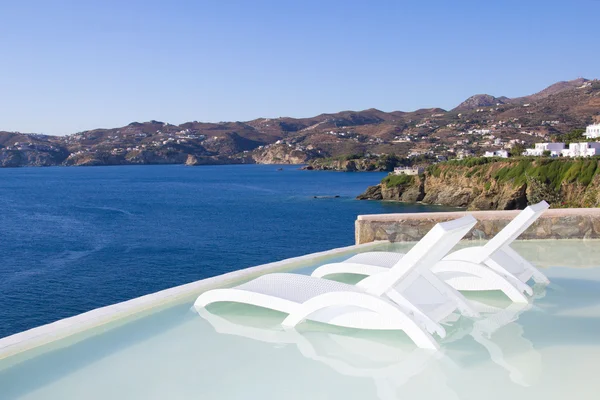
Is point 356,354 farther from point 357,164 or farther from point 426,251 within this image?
point 357,164

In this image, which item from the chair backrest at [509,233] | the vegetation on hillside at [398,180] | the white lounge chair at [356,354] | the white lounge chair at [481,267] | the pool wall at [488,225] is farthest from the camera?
the vegetation on hillside at [398,180]

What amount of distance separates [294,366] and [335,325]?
0.85 metres

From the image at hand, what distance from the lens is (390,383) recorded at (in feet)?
12.7

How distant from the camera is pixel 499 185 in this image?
47.4m

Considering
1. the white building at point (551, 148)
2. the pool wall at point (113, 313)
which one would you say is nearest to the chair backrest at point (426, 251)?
the pool wall at point (113, 313)

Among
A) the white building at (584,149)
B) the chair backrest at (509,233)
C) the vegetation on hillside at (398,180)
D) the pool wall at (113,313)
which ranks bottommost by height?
the vegetation on hillside at (398,180)

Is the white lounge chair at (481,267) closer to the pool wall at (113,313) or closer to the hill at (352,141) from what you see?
the pool wall at (113,313)

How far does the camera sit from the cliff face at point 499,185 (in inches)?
1606

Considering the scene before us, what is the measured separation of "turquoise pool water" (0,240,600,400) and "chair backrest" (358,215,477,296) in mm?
491

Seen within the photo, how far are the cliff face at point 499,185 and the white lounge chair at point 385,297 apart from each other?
3176 centimetres

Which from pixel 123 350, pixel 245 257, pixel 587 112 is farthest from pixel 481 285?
pixel 587 112

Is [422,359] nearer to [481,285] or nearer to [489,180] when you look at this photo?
[481,285]

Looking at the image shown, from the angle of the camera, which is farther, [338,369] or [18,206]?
[18,206]

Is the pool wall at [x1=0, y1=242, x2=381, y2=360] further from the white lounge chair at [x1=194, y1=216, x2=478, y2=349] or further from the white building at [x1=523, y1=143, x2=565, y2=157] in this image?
the white building at [x1=523, y1=143, x2=565, y2=157]
